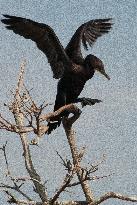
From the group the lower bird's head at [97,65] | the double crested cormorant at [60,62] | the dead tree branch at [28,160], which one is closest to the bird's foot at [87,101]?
the double crested cormorant at [60,62]

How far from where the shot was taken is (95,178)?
32.0 ft

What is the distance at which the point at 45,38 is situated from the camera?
39.8 ft

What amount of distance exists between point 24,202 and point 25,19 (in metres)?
3.91

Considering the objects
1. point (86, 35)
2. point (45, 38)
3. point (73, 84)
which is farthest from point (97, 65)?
point (86, 35)

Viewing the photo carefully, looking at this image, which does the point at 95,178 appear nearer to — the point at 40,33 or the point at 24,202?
the point at 24,202

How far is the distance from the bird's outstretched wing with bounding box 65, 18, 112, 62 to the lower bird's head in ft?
2.46

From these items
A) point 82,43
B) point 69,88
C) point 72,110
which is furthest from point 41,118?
point 82,43

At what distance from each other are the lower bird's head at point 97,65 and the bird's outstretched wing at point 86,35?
75cm

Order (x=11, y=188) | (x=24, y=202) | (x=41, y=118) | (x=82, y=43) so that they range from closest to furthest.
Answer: (x=41, y=118) → (x=24, y=202) → (x=11, y=188) → (x=82, y=43)

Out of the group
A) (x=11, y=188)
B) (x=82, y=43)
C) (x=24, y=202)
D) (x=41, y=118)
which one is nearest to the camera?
(x=41, y=118)

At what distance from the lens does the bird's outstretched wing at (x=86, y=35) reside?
12805 mm

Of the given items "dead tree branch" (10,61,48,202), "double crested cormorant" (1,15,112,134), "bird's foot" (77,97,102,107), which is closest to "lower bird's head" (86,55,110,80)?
"double crested cormorant" (1,15,112,134)

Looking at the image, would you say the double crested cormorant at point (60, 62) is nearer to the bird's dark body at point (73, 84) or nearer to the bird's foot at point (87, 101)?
the bird's dark body at point (73, 84)

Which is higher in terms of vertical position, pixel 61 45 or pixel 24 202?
pixel 61 45
